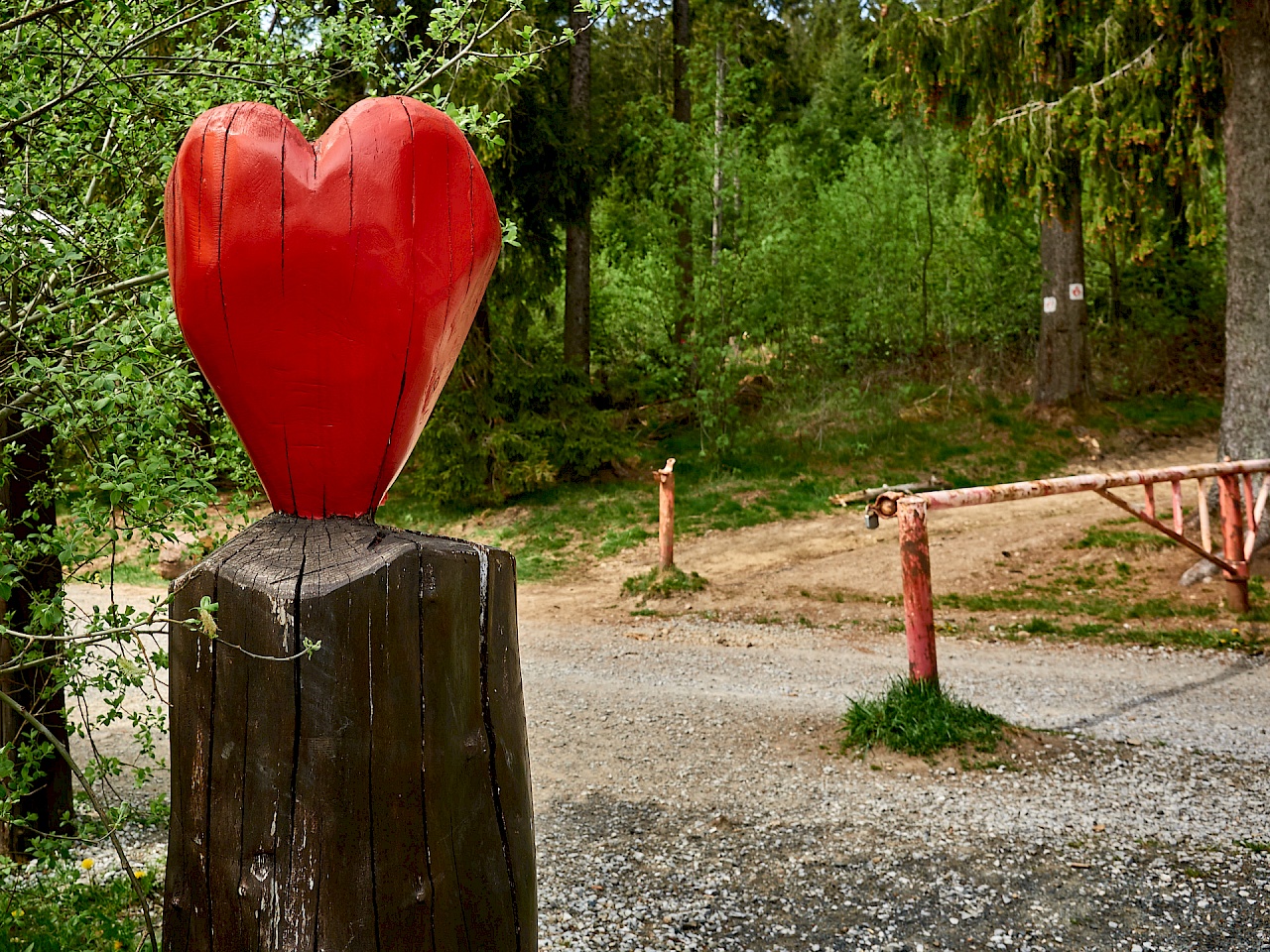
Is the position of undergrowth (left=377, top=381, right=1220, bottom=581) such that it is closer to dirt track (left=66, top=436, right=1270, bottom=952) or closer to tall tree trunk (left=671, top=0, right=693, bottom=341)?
tall tree trunk (left=671, top=0, right=693, bottom=341)

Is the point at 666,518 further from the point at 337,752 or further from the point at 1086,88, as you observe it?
the point at 337,752

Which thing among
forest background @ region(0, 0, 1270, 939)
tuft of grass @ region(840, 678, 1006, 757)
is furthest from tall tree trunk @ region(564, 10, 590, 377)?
tuft of grass @ region(840, 678, 1006, 757)

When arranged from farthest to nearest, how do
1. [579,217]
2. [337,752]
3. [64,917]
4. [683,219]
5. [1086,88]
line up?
[579,217] → [683,219] → [1086,88] → [64,917] → [337,752]

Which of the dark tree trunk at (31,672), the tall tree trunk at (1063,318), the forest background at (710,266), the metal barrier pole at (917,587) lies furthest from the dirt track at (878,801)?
the tall tree trunk at (1063,318)

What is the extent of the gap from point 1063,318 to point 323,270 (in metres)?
14.2

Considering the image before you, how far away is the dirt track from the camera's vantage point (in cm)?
357

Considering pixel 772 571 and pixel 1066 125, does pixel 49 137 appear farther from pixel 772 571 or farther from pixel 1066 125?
pixel 1066 125

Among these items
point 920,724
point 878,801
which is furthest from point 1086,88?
point 878,801

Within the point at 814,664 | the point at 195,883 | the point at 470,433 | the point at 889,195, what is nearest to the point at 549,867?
the point at 195,883

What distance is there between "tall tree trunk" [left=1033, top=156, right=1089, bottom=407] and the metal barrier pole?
1040 centimetres

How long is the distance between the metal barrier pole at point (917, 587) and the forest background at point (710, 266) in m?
2.70

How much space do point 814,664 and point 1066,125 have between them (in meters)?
5.54

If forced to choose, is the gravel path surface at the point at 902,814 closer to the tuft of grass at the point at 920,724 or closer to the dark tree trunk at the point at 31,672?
the tuft of grass at the point at 920,724

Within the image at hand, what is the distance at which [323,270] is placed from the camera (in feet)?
5.74
